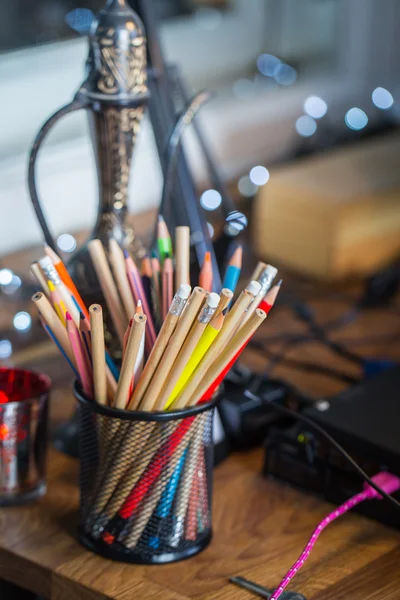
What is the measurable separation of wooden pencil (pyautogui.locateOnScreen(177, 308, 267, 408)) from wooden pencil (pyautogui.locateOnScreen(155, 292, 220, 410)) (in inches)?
0.5

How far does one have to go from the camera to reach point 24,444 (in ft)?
2.48

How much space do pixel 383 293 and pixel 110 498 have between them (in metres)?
0.56

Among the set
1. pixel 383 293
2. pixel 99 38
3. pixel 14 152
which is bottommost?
pixel 383 293

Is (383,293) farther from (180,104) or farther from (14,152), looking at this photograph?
(14,152)

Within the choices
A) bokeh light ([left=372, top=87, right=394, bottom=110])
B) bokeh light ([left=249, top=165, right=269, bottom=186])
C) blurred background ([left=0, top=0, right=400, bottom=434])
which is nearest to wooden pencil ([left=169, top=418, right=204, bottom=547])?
blurred background ([left=0, top=0, right=400, bottom=434])

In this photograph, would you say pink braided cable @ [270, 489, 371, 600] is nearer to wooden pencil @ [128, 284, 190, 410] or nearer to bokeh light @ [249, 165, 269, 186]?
wooden pencil @ [128, 284, 190, 410]

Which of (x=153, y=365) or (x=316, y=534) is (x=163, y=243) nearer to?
(x=153, y=365)

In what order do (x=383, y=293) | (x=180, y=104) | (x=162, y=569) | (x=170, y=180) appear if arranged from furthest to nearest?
(x=383, y=293) < (x=180, y=104) < (x=170, y=180) < (x=162, y=569)

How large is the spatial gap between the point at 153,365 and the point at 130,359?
0.02 meters

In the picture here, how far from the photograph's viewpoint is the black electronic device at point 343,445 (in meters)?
0.75

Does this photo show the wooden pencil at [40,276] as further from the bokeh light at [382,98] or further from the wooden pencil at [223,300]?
the bokeh light at [382,98]

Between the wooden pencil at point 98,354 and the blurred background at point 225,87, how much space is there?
0.48m

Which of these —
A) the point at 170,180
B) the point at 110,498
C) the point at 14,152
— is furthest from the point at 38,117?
the point at 110,498

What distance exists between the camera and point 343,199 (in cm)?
124
